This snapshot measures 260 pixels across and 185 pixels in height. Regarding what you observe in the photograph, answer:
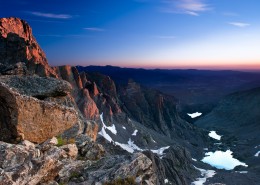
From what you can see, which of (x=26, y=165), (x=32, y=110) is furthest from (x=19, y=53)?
(x=26, y=165)

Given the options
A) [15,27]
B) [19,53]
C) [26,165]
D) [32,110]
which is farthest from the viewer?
[15,27]

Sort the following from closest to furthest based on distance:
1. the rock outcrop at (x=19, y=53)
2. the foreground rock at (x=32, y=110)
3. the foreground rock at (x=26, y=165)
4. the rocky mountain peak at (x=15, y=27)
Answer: the foreground rock at (x=26, y=165), the foreground rock at (x=32, y=110), the rock outcrop at (x=19, y=53), the rocky mountain peak at (x=15, y=27)

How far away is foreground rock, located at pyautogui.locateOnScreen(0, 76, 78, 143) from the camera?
24.2 meters

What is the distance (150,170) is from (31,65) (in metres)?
130

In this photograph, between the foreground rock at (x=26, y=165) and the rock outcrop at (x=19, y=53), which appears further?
the rock outcrop at (x=19, y=53)

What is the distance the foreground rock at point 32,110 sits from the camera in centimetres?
2416

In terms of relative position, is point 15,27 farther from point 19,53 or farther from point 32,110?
point 32,110

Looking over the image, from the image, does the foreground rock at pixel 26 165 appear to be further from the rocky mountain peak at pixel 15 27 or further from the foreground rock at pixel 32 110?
the rocky mountain peak at pixel 15 27

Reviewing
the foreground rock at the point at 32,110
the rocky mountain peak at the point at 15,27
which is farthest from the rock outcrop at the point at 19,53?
the foreground rock at the point at 32,110

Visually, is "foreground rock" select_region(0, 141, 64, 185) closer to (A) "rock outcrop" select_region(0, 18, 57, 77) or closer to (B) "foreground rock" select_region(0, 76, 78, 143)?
(B) "foreground rock" select_region(0, 76, 78, 143)

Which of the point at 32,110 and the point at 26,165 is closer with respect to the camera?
the point at 26,165

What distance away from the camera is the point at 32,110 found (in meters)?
25.3

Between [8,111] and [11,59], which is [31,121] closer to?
[8,111]

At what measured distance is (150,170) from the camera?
27.7 m
